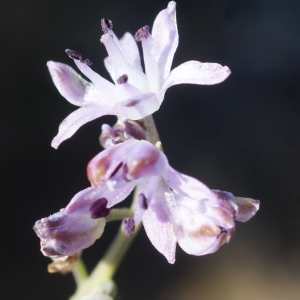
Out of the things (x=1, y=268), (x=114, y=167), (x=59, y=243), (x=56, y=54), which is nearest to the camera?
(x=114, y=167)

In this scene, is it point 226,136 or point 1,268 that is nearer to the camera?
point 1,268

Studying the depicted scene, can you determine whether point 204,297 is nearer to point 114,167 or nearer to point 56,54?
point 56,54

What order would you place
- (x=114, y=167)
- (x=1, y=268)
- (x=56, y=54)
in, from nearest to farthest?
(x=114, y=167) → (x=1, y=268) → (x=56, y=54)

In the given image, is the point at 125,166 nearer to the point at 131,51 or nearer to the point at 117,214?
the point at 117,214

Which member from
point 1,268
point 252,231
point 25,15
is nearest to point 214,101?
point 252,231

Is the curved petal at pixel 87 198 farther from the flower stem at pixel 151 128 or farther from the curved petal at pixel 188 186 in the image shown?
the flower stem at pixel 151 128

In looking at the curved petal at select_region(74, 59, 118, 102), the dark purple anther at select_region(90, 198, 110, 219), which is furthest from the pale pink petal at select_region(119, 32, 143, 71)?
the dark purple anther at select_region(90, 198, 110, 219)

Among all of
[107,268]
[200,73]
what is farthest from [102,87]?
[107,268]

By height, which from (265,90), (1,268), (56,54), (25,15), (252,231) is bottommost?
(252,231)
